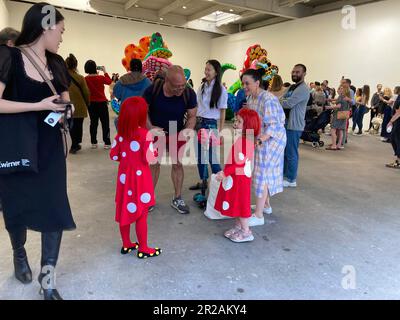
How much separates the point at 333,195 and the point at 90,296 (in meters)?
3.09

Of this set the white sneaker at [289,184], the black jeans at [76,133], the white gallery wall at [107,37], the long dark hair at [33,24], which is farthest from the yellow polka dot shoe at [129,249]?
the white gallery wall at [107,37]

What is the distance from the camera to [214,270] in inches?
86.0

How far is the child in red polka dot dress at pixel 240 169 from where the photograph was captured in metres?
2.48

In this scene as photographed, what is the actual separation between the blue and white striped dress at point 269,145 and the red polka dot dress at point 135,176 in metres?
1.09

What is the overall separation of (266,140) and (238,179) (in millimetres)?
511

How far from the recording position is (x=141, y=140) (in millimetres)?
2148

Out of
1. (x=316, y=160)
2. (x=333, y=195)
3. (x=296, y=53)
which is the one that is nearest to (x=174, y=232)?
(x=333, y=195)

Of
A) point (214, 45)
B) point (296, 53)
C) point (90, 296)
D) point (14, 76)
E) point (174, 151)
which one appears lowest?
point (90, 296)

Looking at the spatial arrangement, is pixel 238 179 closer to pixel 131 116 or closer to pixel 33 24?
pixel 131 116

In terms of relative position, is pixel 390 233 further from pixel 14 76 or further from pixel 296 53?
pixel 296 53

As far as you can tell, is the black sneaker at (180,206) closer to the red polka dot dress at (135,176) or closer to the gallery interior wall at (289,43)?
the red polka dot dress at (135,176)

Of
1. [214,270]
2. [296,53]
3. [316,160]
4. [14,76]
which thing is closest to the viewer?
[14,76]

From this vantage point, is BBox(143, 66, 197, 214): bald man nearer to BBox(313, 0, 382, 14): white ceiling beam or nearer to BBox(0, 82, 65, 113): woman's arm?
BBox(0, 82, 65, 113): woman's arm

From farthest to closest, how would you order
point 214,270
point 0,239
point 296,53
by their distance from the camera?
point 296,53, point 0,239, point 214,270
